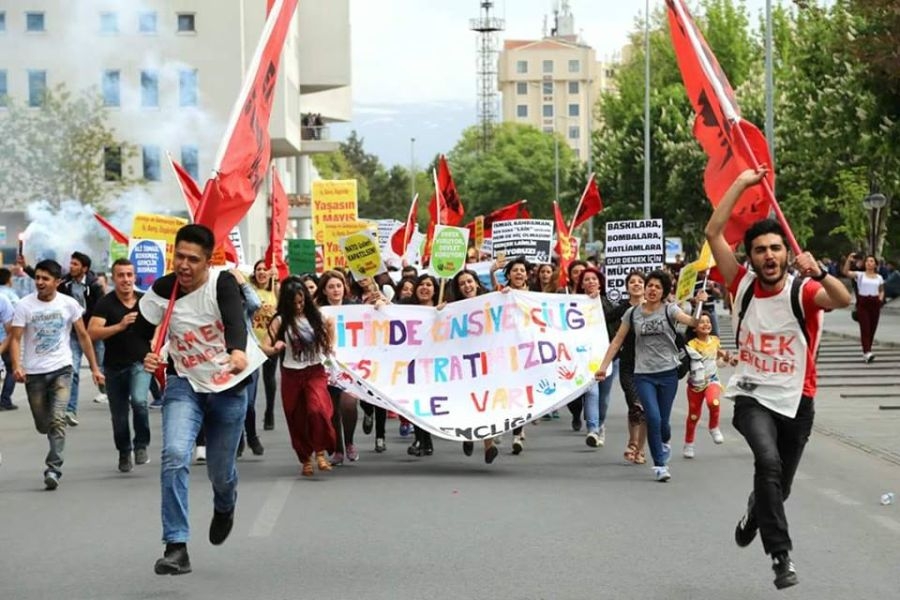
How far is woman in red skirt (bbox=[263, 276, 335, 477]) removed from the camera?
521 inches

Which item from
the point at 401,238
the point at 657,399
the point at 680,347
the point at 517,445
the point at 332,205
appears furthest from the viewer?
the point at 401,238

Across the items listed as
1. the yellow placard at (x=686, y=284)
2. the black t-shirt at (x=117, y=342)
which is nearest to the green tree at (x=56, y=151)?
the yellow placard at (x=686, y=284)

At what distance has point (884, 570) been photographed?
863 centimetres

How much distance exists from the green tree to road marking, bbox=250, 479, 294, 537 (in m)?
40.4

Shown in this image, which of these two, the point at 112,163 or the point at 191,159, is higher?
the point at 191,159

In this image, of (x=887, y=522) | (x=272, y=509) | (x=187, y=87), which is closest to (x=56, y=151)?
(x=187, y=87)

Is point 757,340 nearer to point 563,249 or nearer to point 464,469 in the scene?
point 464,469

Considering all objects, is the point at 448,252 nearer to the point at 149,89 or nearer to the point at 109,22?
the point at 109,22

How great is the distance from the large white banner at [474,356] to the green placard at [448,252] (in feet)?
14.5

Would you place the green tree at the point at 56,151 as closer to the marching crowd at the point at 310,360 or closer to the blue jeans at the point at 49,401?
the marching crowd at the point at 310,360

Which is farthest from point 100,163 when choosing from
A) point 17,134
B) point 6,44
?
point 6,44

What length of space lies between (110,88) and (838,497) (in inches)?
1761

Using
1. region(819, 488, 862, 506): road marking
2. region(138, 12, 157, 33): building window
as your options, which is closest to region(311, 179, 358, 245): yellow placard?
region(819, 488, 862, 506): road marking

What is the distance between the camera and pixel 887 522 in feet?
34.0
